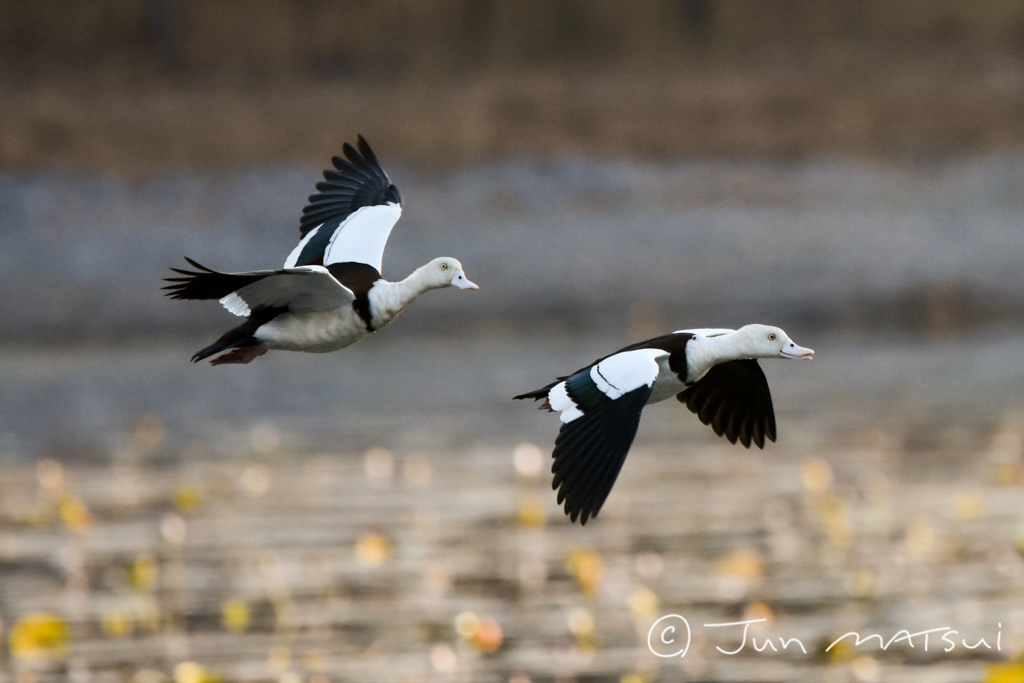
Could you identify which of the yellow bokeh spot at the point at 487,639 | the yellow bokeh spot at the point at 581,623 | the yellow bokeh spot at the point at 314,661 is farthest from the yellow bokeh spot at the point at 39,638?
the yellow bokeh spot at the point at 581,623

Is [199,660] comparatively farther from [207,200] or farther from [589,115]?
[589,115]

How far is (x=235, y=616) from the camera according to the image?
1277cm

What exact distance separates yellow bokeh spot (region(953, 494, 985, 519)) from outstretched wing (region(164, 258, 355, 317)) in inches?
315

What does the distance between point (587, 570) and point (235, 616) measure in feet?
7.24

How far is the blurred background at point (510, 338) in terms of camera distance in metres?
12.8

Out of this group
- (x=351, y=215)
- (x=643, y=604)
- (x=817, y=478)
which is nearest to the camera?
(x=351, y=215)

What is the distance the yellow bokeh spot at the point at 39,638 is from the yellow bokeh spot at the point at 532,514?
359 cm

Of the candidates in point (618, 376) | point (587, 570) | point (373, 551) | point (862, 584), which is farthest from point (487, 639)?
point (618, 376)

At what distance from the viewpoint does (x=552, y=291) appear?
73.8 feet

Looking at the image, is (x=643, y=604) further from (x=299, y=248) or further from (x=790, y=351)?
(x=790, y=351)

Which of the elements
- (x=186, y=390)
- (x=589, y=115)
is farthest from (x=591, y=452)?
(x=589, y=115)

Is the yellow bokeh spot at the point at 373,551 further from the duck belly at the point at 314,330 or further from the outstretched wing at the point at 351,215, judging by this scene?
the duck belly at the point at 314,330

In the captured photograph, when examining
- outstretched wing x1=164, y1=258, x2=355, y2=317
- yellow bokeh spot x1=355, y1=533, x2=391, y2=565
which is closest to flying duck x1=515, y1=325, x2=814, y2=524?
outstretched wing x1=164, y1=258, x2=355, y2=317

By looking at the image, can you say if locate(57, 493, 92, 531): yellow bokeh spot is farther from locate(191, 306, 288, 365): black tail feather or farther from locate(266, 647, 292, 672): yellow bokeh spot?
locate(191, 306, 288, 365): black tail feather
